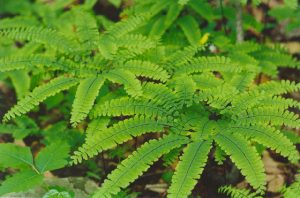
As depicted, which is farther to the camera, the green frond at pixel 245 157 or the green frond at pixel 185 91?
the green frond at pixel 185 91

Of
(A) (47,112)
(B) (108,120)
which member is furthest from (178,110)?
(A) (47,112)

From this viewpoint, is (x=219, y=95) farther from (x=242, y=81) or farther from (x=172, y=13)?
(x=172, y=13)

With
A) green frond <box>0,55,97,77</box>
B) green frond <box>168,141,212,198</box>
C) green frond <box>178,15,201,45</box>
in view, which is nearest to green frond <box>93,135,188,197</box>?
green frond <box>168,141,212,198</box>

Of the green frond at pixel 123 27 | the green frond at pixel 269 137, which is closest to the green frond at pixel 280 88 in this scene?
the green frond at pixel 269 137

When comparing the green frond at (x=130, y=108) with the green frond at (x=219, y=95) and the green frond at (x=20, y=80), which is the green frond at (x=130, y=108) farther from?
the green frond at (x=20, y=80)

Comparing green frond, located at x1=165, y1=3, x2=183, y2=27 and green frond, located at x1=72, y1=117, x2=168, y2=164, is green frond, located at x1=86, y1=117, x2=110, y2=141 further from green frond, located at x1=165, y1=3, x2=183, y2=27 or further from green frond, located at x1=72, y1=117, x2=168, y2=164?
green frond, located at x1=165, y1=3, x2=183, y2=27

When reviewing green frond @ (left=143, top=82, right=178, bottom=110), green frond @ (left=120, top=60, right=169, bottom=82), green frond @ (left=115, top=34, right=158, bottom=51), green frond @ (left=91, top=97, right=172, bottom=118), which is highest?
green frond @ (left=115, top=34, right=158, bottom=51)
